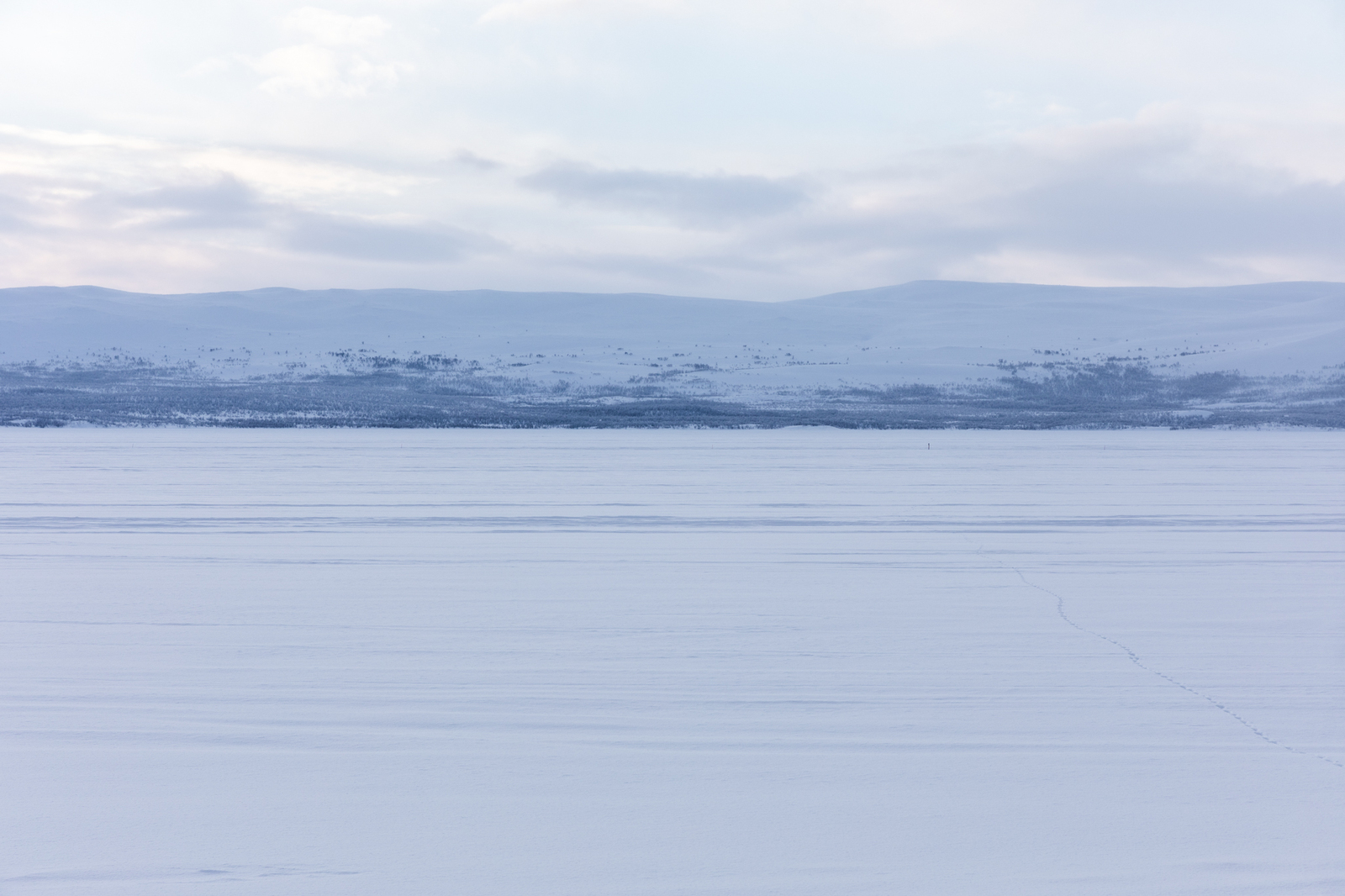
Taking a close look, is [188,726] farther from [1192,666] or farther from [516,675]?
[1192,666]

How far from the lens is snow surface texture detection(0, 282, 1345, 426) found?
3675 centimetres

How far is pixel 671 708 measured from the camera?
4.57 m

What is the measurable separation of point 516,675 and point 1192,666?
289 cm

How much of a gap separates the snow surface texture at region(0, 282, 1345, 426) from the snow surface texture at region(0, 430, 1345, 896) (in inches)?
959

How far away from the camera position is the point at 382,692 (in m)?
4.80

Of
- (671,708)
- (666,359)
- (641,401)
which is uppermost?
(666,359)

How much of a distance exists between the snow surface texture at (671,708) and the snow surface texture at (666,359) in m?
24.4

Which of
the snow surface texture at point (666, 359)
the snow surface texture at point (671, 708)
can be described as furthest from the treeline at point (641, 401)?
the snow surface texture at point (671, 708)

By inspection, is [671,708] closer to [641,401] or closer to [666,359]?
[641,401]

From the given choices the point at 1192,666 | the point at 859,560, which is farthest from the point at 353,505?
the point at 1192,666

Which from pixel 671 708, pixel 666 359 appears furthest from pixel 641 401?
pixel 671 708

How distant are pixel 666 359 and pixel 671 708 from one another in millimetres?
50704

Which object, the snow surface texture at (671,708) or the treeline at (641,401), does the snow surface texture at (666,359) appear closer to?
the treeline at (641,401)

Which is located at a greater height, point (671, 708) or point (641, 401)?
point (641, 401)
